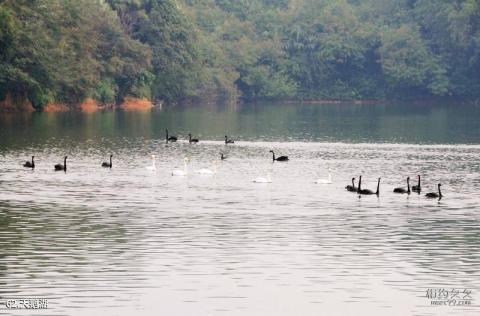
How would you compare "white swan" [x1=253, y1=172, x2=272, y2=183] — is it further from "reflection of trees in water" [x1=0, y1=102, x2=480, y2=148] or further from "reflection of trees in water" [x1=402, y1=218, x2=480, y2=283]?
"reflection of trees in water" [x1=0, y1=102, x2=480, y2=148]

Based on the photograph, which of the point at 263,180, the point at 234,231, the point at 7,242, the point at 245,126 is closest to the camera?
the point at 7,242

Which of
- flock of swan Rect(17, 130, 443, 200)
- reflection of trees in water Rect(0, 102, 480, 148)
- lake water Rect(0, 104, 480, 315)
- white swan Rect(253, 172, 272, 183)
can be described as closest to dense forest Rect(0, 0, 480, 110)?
reflection of trees in water Rect(0, 102, 480, 148)

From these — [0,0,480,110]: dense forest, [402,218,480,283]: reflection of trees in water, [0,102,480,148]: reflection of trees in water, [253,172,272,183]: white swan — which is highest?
[0,0,480,110]: dense forest

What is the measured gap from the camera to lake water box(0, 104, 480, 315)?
28922 mm

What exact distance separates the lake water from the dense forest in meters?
57.6

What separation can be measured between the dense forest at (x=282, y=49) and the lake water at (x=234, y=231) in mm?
57634

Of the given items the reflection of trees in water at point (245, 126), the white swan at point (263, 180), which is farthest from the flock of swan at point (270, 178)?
the reflection of trees in water at point (245, 126)

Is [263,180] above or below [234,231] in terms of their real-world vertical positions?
above

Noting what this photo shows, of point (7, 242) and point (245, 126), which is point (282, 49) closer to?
point (245, 126)

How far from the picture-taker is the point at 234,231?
126 feet

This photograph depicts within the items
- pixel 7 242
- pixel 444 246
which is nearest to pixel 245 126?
pixel 444 246

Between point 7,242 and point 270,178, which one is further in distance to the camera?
point 270,178

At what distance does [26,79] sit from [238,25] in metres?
74.8

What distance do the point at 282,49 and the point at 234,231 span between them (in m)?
136
